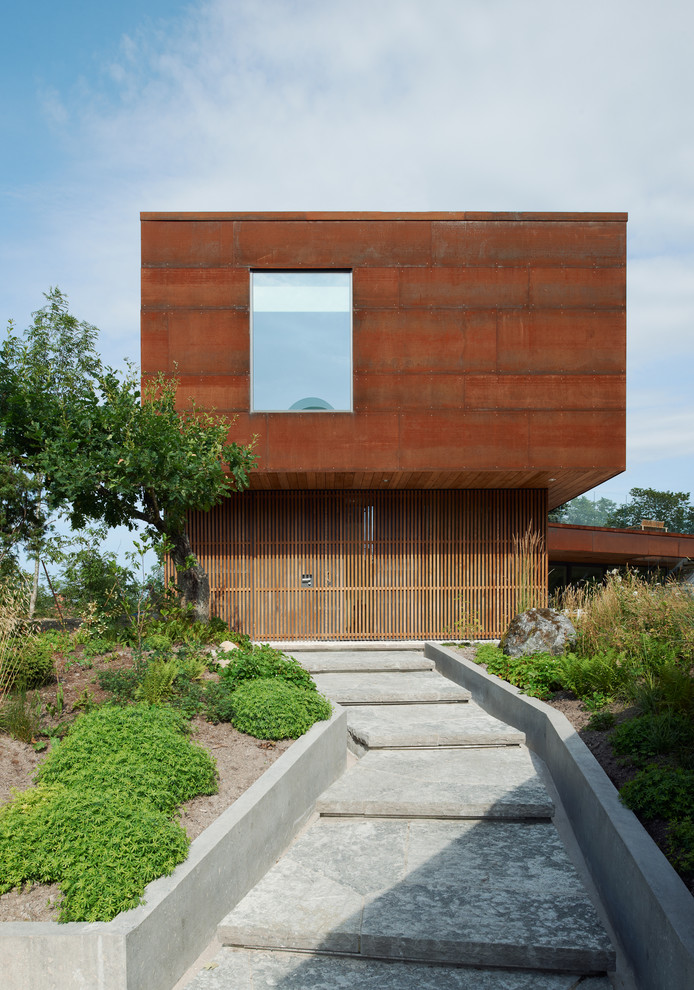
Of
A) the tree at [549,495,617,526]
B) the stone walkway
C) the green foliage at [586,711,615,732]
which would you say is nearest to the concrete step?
the stone walkway

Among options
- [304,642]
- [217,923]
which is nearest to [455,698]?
[304,642]

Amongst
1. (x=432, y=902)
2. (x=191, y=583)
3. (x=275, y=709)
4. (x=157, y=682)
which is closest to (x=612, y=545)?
(x=191, y=583)

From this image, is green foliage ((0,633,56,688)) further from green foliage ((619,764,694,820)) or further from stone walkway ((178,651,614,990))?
green foliage ((619,764,694,820))

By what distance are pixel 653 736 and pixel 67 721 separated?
4.55 metres

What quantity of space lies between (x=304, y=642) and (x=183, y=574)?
2.80 m

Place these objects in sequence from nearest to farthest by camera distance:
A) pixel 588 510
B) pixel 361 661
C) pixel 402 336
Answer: pixel 361 661
pixel 402 336
pixel 588 510

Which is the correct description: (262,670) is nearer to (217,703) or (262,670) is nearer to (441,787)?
(217,703)

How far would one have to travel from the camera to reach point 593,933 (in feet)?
13.7

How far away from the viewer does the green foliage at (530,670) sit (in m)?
8.27

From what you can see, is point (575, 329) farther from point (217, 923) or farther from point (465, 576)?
point (217, 923)

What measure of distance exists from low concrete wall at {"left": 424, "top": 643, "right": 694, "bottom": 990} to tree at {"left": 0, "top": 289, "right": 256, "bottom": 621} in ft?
19.7

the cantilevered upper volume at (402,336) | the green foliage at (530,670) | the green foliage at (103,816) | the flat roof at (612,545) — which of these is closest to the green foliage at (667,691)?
the green foliage at (530,670)

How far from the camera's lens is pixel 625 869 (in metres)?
4.26

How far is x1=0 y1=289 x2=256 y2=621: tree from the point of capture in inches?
399
